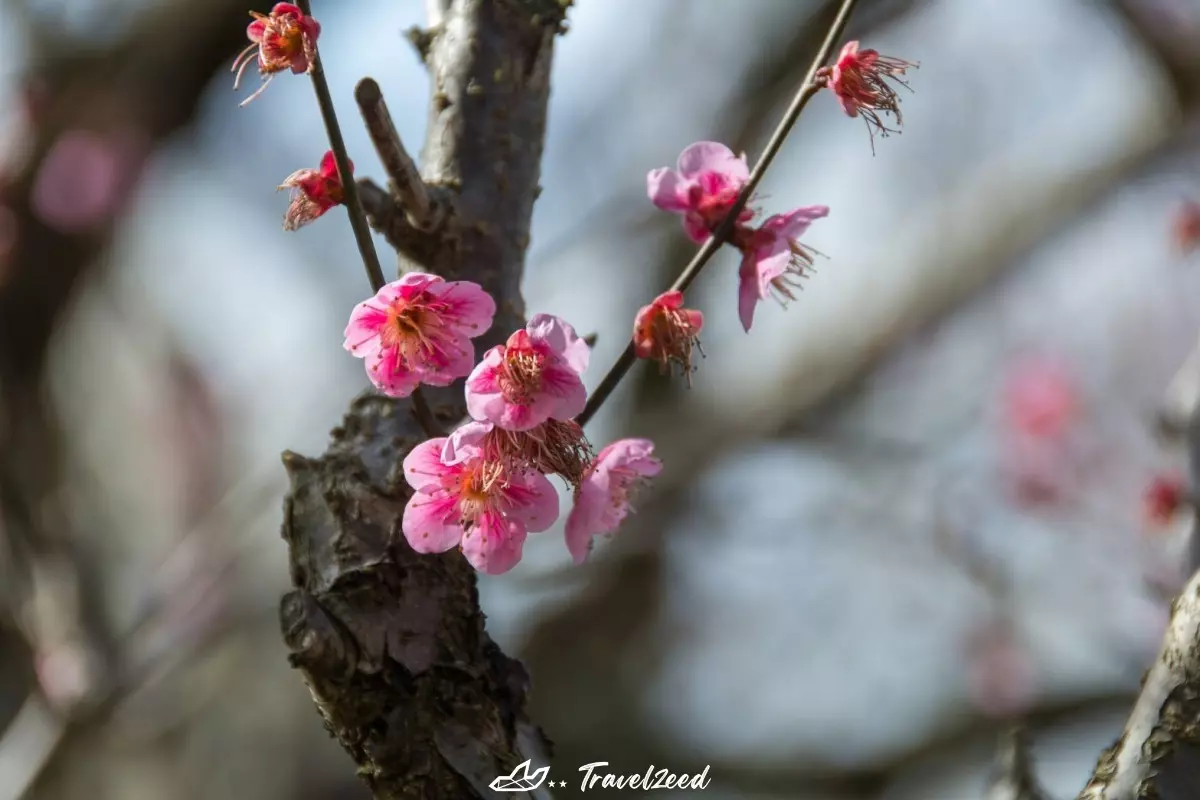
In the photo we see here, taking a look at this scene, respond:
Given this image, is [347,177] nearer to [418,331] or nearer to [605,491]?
[418,331]

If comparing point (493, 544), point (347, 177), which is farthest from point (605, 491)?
point (347, 177)

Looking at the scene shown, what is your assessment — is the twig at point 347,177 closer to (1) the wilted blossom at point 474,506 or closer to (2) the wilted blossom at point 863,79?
(1) the wilted blossom at point 474,506

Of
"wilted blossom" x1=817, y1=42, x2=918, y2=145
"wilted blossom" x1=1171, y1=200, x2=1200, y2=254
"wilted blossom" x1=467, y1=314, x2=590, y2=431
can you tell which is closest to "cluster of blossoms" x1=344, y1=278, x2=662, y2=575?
"wilted blossom" x1=467, y1=314, x2=590, y2=431

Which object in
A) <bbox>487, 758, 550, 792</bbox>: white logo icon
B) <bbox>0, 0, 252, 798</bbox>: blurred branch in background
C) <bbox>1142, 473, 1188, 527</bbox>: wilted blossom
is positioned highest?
<bbox>0, 0, 252, 798</bbox>: blurred branch in background

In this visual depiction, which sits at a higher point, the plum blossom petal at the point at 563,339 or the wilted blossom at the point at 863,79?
the wilted blossom at the point at 863,79

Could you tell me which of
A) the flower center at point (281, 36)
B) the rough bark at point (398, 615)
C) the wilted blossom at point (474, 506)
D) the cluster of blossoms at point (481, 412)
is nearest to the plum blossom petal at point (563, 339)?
the cluster of blossoms at point (481, 412)

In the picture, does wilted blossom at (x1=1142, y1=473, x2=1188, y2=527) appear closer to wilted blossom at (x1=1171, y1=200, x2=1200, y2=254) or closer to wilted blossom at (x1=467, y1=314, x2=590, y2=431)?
wilted blossom at (x1=1171, y1=200, x2=1200, y2=254)

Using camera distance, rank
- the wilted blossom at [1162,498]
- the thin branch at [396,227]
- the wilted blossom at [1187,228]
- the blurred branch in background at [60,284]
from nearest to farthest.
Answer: the thin branch at [396,227], the wilted blossom at [1162,498], the wilted blossom at [1187,228], the blurred branch in background at [60,284]
